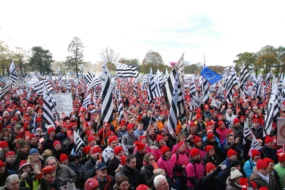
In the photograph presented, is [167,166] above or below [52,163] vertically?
below

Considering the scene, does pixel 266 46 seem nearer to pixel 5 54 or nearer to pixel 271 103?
pixel 5 54

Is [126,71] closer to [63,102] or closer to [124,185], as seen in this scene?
[63,102]

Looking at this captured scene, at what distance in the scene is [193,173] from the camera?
20.0 ft

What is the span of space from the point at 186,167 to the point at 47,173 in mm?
2712

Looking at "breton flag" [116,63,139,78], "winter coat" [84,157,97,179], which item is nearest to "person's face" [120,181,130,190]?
"winter coat" [84,157,97,179]

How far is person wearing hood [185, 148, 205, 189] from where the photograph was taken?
6.09 metres

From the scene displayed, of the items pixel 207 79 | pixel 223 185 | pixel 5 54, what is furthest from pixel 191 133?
pixel 5 54

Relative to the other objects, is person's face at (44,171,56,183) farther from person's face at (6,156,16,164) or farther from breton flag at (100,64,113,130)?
breton flag at (100,64,113,130)

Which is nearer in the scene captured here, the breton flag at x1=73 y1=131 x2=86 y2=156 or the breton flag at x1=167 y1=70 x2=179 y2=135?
the breton flag at x1=167 y1=70 x2=179 y2=135

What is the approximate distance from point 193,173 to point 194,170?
7 centimetres

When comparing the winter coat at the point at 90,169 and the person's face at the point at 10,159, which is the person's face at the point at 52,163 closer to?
the winter coat at the point at 90,169

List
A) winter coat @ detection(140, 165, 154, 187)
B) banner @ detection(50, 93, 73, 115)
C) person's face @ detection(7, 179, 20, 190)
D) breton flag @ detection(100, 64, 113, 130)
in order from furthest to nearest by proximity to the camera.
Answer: banner @ detection(50, 93, 73, 115) → breton flag @ detection(100, 64, 113, 130) → winter coat @ detection(140, 165, 154, 187) → person's face @ detection(7, 179, 20, 190)

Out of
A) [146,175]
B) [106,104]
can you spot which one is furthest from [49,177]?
[106,104]

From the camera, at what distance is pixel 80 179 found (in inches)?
254
